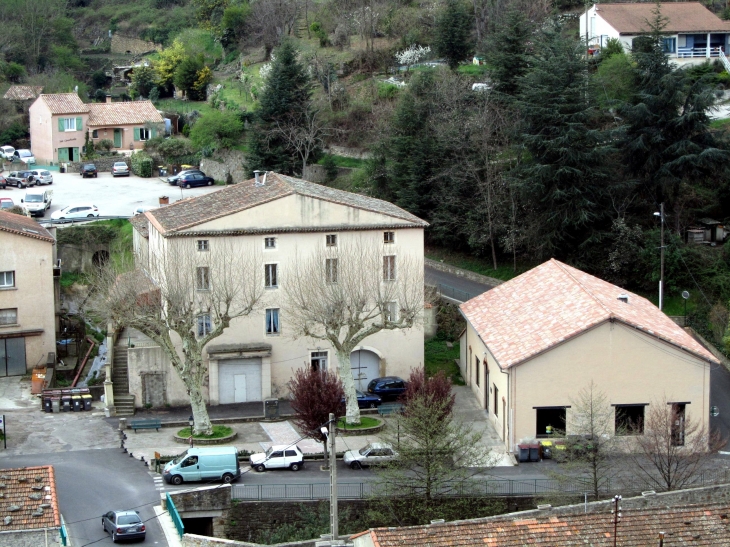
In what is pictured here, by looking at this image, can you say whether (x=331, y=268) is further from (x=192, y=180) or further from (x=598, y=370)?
(x=192, y=180)

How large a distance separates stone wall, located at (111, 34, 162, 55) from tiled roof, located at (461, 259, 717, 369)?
271 ft

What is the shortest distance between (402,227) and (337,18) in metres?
50.7

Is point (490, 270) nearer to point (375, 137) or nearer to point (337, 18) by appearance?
point (375, 137)

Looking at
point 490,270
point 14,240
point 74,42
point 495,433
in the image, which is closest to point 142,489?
point 495,433

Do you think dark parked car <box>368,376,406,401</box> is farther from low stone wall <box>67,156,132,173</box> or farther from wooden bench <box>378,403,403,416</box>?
low stone wall <box>67,156,132,173</box>

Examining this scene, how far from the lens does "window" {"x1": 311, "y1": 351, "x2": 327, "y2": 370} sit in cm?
5350

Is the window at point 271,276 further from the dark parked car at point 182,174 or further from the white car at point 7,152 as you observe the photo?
the white car at point 7,152

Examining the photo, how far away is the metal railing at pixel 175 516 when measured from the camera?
39347 mm

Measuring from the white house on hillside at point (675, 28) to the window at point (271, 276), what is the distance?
36144 millimetres

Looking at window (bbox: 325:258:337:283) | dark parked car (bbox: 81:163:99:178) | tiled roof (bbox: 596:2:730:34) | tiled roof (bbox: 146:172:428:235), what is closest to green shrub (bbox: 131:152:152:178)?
dark parked car (bbox: 81:163:99:178)

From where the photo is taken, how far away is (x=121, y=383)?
175 feet

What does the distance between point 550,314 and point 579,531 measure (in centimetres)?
1548

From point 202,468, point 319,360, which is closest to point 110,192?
point 319,360

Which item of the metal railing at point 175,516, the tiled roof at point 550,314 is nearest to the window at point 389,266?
the tiled roof at point 550,314
